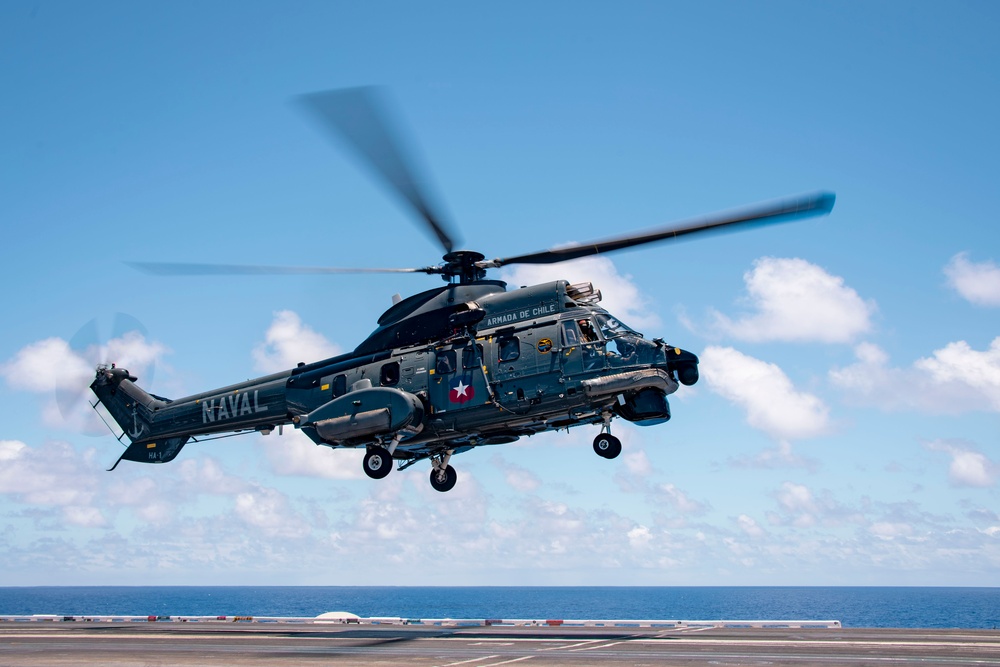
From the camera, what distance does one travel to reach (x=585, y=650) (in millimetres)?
18609

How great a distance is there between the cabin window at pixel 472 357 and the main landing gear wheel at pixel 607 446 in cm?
365

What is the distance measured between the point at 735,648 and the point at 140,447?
63.8 ft

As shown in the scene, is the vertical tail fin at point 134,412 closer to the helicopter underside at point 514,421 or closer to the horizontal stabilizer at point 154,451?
the horizontal stabilizer at point 154,451

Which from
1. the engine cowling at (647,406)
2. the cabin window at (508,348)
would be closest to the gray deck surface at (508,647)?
the engine cowling at (647,406)

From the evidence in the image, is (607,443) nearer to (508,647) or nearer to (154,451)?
(508,647)

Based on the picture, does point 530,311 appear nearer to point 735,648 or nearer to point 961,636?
point 735,648

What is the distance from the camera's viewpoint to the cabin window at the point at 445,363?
72.0ft

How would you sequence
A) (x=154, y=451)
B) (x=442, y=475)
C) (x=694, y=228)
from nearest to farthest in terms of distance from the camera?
(x=694, y=228)
(x=442, y=475)
(x=154, y=451)

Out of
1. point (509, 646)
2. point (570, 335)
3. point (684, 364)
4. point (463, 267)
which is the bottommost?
point (509, 646)

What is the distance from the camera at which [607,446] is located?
21094mm

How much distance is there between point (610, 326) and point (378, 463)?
7392mm

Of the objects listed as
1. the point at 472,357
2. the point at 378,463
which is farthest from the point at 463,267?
the point at 378,463

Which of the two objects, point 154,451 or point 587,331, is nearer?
point 587,331

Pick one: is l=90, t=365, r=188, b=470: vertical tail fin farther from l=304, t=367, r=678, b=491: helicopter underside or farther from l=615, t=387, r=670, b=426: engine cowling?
l=615, t=387, r=670, b=426: engine cowling
